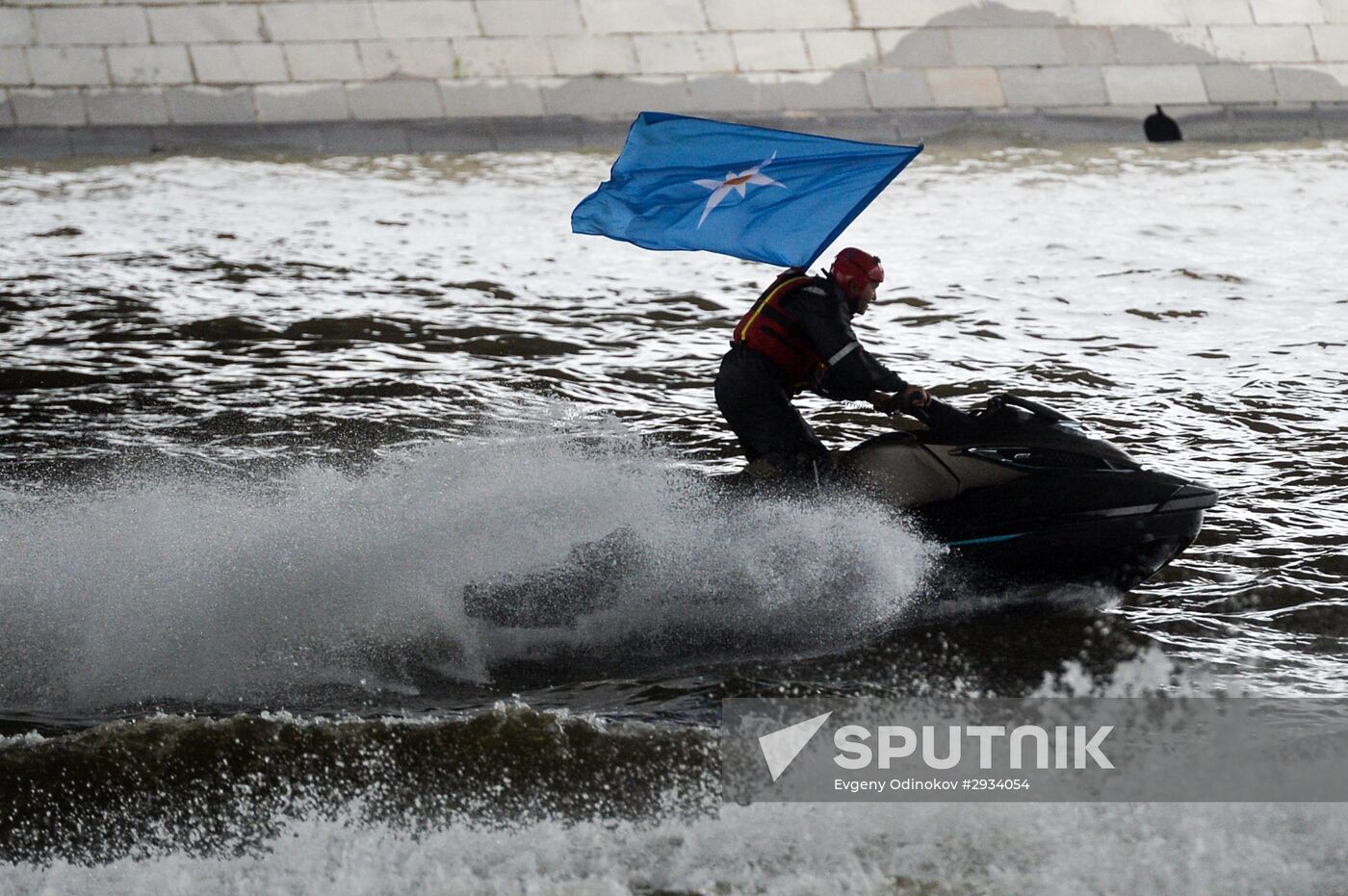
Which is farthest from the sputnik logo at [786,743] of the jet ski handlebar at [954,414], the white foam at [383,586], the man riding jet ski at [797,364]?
the jet ski handlebar at [954,414]

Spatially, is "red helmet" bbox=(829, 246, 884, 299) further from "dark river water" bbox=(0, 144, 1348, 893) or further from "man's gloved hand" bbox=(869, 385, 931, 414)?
"dark river water" bbox=(0, 144, 1348, 893)

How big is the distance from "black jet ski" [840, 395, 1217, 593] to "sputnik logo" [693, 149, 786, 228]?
1.29 m

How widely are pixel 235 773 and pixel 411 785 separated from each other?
62cm

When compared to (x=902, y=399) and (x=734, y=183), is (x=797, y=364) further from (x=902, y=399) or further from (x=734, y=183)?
(x=734, y=183)

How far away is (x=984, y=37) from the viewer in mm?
19703

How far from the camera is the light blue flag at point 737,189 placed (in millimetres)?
6262

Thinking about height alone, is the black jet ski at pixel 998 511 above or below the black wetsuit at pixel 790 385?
below

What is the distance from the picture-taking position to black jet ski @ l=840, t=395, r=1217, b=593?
5758 mm

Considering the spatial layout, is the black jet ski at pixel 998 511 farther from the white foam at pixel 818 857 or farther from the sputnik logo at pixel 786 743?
the white foam at pixel 818 857

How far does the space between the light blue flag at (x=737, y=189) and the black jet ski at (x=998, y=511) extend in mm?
984

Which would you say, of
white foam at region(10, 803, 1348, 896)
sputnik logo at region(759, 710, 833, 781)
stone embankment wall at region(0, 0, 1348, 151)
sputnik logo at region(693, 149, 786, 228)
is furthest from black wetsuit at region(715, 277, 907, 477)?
stone embankment wall at region(0, 0, 1348, 151)

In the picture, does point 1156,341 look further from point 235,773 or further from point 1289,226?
point 235,773

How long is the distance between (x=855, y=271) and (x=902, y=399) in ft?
1.88

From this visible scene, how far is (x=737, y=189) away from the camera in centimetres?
647
